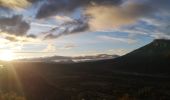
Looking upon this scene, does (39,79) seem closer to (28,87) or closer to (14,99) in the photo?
(28,87)

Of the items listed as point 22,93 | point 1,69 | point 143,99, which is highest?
point 1,69

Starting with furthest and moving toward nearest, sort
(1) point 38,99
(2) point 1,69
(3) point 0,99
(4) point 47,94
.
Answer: (2) point 1,69
(4) point 47,94
(1) point 38,99
(3) point 0,99

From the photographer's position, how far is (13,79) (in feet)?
308

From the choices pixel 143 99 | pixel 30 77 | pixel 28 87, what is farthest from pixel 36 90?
pixel 143 99

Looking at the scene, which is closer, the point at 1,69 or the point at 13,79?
the point at 13,79

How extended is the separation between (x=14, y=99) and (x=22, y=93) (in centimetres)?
1974

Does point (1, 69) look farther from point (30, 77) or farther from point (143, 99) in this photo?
point (143, 99)

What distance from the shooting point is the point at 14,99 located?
62.3 m

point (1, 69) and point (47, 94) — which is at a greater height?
point (1, 69)

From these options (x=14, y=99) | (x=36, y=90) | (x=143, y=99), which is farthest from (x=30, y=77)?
(x=143, y=99)

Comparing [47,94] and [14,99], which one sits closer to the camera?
[14,99]

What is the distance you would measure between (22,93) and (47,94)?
6.21 meters

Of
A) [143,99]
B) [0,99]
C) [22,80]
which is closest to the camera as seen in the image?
[0,99]

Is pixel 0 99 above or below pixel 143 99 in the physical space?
above
